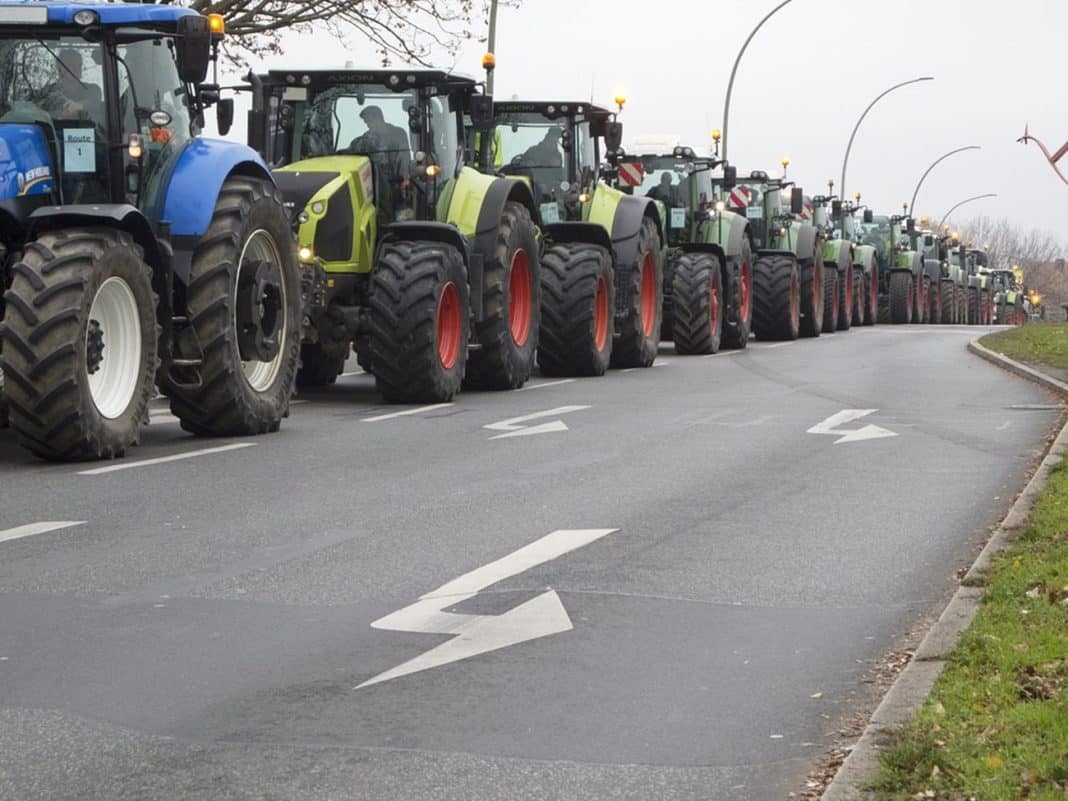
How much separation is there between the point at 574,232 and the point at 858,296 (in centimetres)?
2283

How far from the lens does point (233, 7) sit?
1062 inches

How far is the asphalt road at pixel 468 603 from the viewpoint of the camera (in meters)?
5.31

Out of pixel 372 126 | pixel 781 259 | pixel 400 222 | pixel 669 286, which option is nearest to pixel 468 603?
pixel 400 222

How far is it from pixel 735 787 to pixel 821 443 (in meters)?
8.92

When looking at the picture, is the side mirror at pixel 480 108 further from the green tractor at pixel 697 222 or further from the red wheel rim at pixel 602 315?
the green tractor at pixel 697 222

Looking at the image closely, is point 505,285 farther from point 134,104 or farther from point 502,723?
point 502,723

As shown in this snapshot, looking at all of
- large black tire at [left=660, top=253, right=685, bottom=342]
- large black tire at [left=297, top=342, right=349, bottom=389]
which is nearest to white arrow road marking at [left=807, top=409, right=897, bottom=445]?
large black tire at [left=297, top=342, right=349, bottom=389]

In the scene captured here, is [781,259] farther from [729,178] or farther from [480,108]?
[480,108]

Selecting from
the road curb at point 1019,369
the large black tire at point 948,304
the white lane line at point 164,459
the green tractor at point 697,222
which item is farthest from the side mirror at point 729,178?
the large black tire at point 948,304

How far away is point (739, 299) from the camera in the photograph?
28.9m

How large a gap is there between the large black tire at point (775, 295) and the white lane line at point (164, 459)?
20.1 metres

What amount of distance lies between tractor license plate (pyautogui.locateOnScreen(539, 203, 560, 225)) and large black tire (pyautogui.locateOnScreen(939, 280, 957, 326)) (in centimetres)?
3566

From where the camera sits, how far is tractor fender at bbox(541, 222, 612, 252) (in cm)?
2188

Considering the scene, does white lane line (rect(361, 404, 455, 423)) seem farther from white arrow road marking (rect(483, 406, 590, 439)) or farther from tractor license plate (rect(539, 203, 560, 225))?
tractor license plate (rect(539, 203, 560, 225))
